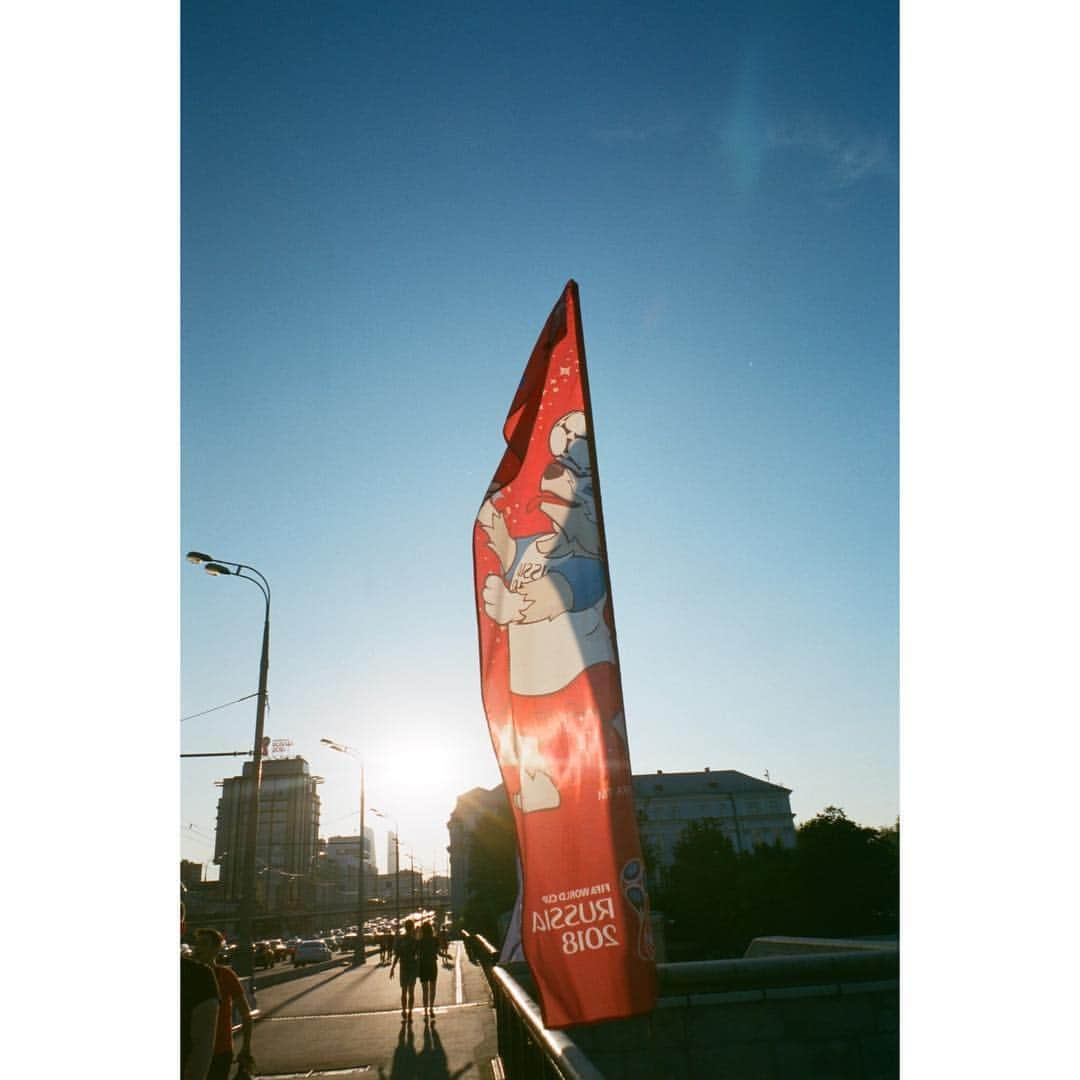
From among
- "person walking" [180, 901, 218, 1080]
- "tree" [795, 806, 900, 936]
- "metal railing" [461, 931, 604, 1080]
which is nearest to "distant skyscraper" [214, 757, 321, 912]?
"tree" [795, 806, 900, 936]

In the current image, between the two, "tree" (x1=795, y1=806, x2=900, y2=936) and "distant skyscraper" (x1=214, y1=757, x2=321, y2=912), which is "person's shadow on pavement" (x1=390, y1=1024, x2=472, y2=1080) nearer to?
"tree" (x1=795, y1=806, x2=900, y2=936)

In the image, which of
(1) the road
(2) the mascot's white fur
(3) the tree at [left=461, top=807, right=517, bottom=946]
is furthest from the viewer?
(3) the tree at [left=461, top=807, right=517, bottom=946]

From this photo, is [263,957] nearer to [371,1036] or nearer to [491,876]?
[491,876]

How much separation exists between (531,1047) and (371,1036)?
7.75 meters

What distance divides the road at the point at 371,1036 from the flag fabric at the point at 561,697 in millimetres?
6609

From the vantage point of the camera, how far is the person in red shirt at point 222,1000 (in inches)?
235

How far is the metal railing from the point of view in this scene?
384 centimetres

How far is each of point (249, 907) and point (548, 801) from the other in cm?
1443

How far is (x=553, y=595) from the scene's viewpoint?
182 inches

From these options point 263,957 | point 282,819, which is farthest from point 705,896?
point 282,819

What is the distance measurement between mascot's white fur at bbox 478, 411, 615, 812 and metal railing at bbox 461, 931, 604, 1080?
115 cm
